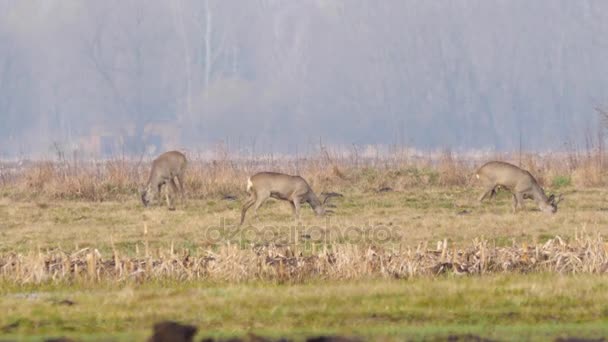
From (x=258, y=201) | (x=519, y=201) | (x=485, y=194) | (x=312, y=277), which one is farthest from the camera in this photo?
(x=485, y=194)

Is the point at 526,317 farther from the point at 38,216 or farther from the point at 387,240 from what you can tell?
the point at 38,216

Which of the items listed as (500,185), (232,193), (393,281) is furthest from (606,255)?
(232,193)

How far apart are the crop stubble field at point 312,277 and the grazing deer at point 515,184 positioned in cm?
163

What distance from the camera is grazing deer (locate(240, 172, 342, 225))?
28.8 m

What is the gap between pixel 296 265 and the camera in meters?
17.3

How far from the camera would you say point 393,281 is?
16.7 metres

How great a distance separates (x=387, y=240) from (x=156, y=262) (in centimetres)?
647

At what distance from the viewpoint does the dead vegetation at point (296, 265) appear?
1708 centimetres

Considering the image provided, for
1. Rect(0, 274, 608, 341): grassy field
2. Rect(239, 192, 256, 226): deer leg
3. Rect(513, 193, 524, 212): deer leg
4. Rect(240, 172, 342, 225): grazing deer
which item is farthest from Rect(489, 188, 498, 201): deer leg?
Rect(0, 274, 608, 341): grassy field

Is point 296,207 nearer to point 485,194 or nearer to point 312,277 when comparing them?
point 485,194

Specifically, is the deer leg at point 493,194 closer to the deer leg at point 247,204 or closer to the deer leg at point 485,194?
the deer leg at point 485,194

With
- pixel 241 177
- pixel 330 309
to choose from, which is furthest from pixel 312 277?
pixel 241 177

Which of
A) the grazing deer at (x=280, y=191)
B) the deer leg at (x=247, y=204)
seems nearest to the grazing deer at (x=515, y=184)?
the grazing deer at (x=280, y=191)

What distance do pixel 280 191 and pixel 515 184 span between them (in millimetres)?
5821
